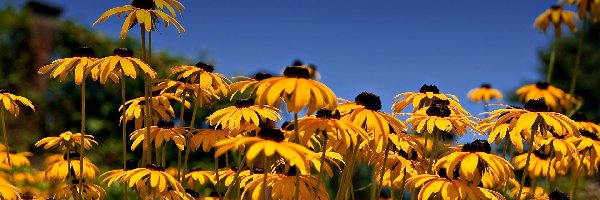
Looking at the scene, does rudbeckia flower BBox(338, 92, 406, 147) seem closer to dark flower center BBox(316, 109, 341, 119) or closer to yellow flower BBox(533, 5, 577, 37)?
dark flower center BBox(316, 109, 341, 119)

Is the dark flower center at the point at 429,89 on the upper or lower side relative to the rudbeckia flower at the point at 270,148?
upper

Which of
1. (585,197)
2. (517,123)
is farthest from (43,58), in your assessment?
(517,123)

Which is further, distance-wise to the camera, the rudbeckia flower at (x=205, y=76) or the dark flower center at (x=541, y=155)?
the dark flower center at (x=541, y=155)

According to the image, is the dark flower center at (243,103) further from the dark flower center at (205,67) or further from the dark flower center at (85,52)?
the dark flower center at (85,52)

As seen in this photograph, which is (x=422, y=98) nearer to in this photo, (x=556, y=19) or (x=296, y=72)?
(x=296, y=72)

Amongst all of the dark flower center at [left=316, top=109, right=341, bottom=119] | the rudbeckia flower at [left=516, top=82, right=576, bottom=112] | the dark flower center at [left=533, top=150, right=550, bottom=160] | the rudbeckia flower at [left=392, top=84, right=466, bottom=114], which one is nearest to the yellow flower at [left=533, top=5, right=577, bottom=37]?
the rudbeckia flower at [left=516, top=82, right=576, bottom=112]

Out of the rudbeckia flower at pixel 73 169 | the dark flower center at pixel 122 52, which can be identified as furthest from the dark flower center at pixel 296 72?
the rudbeckia flower at pixel 73 169

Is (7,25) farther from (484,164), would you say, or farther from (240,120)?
(484,164)
